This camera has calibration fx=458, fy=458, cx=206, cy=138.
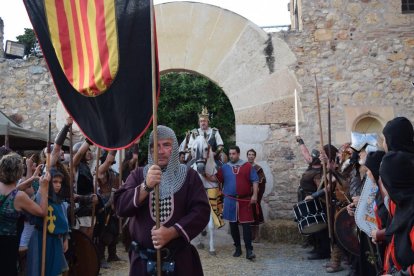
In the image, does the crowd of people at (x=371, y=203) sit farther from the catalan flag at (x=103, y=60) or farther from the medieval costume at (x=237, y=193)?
the catalan flag at (x=103, y=60)

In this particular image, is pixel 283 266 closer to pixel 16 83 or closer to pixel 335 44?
pixel 335 44

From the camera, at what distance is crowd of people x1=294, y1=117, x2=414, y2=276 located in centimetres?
234

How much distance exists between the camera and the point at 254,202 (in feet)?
23.8

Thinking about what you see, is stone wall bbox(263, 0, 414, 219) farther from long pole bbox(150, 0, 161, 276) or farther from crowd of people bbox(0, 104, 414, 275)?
long pole bbox(150, 0, 161, 276)

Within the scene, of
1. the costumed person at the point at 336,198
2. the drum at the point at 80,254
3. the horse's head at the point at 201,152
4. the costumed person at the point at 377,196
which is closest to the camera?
the costumed person at the point at 377,196

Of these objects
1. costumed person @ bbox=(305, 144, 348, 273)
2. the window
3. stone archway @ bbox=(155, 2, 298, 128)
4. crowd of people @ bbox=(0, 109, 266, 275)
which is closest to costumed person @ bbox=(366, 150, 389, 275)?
crowd of people @ bbox=(0, 109, 266, 275)

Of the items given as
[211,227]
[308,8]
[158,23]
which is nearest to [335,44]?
[308,8]

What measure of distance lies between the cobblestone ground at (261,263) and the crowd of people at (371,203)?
0.23 metres

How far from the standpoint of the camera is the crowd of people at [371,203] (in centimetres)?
234

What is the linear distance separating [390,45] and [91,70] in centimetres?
737

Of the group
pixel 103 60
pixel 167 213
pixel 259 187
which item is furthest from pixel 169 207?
pixel 259 187

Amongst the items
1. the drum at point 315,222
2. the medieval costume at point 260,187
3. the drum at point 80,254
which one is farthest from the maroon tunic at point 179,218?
the medieval costume at point 260,187

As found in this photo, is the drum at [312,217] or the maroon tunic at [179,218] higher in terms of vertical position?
the maroon tunic at [179,218]

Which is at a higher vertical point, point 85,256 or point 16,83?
point 16,83
